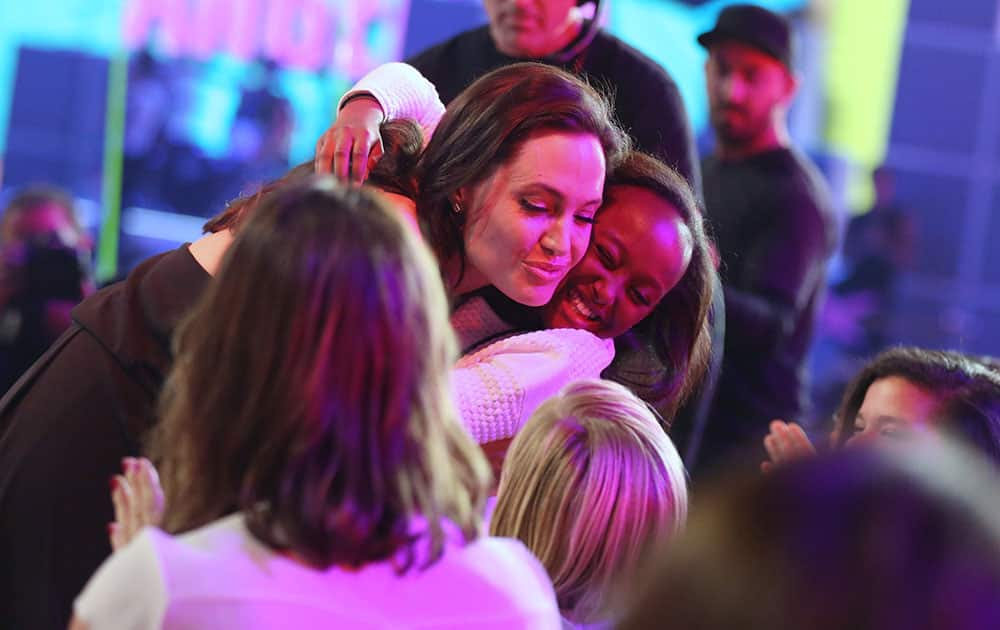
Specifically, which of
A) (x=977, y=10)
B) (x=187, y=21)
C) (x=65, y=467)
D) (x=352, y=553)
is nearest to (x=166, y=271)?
(x=65, y=467)

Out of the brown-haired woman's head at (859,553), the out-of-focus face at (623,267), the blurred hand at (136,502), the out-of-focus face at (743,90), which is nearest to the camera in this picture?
the brown-haired woman's head at (859,553)

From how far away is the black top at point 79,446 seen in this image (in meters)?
1.92

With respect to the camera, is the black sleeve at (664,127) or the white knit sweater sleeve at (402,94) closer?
the white knit sweater sleeve at (402,94)

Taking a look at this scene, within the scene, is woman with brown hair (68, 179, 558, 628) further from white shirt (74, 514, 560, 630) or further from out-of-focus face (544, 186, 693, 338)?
out-of-focus face (544, 186, 693, 338)

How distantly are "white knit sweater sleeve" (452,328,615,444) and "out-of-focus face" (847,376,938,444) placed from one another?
551 mm

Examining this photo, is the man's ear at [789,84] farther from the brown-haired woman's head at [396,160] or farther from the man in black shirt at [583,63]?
the brown-haired woman's head at [396,160]

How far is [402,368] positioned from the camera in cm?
127

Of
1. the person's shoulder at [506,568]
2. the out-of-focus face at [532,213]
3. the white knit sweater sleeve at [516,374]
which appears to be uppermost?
the out-of-focus face at [532,213]

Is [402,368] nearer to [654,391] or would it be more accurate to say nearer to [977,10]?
[654,391]

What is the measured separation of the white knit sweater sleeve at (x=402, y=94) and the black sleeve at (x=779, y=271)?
4.99 ft

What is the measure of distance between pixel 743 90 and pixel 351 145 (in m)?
2.19

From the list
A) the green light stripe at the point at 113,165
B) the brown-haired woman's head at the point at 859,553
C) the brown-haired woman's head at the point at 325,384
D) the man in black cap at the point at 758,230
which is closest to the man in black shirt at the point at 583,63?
the man in black cap at the point at 758,230

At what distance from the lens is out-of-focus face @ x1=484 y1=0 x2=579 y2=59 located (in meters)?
2.88

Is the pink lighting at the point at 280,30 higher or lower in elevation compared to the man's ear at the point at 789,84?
lower
